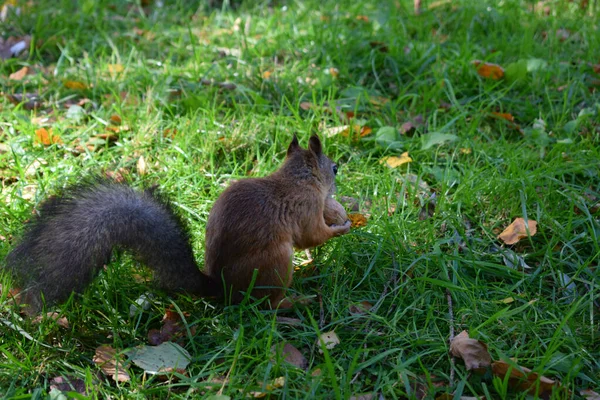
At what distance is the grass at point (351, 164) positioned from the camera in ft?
5.94

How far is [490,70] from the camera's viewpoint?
320cm

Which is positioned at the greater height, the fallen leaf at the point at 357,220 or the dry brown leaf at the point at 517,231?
the fallen leaf at the point at 357,220

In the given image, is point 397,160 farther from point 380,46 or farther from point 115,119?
point 115,119

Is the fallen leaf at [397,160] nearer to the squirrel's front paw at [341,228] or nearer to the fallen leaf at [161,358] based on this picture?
the squirrel's front paw at [341,228]

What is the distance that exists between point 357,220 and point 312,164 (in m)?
0.34

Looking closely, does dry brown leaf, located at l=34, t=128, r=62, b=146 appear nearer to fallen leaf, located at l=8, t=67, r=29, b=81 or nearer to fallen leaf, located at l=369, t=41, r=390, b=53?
fallen leaf, located at l=8, t=67, r=29, b=81

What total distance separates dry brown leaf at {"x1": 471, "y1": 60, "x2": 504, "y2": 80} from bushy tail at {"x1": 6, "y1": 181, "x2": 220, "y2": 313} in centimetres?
192

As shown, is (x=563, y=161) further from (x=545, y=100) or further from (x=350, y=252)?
(x=350, y=252)

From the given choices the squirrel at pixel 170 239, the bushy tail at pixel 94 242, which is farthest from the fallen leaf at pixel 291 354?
the bushy tail at pixel 94 242

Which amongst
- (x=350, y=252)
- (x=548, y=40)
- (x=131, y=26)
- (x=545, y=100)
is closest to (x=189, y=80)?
(x=131, y=26)

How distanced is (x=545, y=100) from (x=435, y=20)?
0.99 m

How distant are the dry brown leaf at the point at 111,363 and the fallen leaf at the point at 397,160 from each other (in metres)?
1.39

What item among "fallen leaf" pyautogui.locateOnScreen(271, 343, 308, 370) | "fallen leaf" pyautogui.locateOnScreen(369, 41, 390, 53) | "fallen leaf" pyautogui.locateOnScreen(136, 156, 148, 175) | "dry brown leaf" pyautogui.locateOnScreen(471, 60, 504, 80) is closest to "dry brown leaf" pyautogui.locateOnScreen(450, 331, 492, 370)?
"fallen leaf" pyautogui.locateOnScreen(271, 343, 308, 370)

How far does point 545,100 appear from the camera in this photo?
10.3 ft
